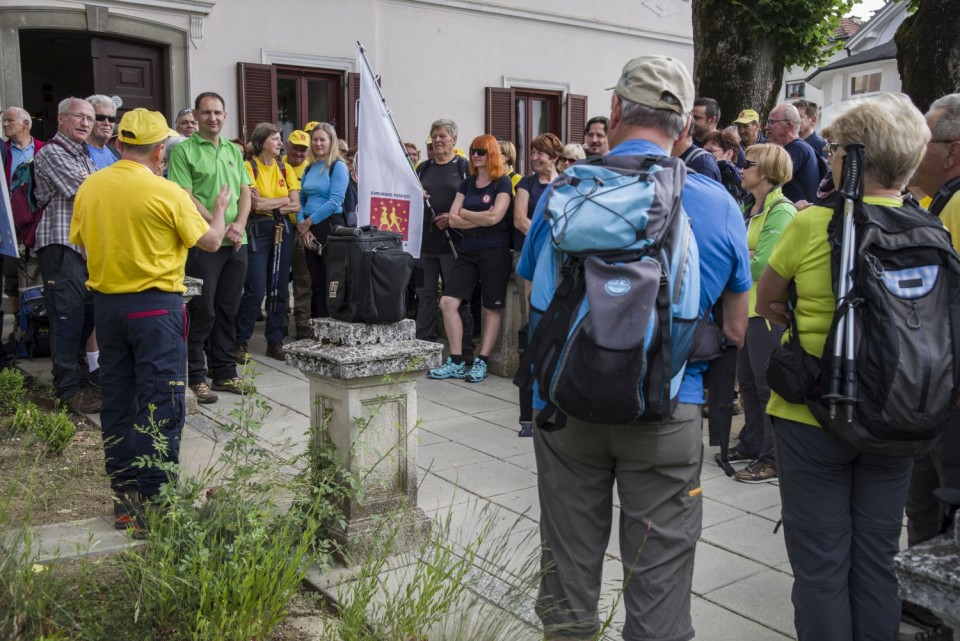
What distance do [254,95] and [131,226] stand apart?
9280 mm

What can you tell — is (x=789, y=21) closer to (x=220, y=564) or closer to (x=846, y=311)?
(x=846, y=311)

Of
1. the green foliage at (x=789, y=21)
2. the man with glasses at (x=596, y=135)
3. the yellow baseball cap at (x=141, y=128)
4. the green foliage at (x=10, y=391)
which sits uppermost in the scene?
the green foliage at (x=789, y=21)

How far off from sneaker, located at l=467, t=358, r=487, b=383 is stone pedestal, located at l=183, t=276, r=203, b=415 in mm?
2328

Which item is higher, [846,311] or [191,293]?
[846,311]

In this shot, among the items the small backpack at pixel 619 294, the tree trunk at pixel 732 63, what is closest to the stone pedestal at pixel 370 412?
the small backpack at pixel 619 294

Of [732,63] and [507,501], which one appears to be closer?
[507,501]

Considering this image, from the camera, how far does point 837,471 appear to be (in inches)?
115

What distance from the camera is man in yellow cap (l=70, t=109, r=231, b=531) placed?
432 cm

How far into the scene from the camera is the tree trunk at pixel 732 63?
1093cm

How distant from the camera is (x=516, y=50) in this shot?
50.9 ft

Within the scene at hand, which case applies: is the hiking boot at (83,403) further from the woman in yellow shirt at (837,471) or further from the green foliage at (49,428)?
the woman in yellow shirt at (837,471)

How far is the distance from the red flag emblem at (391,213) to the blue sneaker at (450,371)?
1.16 metres

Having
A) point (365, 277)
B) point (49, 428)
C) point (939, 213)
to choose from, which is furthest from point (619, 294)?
point (49, 428)

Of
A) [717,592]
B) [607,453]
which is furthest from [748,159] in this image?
[607,453]
